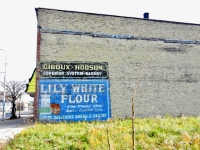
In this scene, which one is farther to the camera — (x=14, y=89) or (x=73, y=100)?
(x=14, y=89)

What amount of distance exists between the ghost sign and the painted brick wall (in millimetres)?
805

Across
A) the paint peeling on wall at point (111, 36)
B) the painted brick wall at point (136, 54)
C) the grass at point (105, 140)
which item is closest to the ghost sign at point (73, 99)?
the painted brick wall at point (136, 54)

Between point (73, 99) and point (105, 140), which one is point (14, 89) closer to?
point (73, 99)

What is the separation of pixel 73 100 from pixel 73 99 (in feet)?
0.21

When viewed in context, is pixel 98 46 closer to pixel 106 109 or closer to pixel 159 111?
pixel 106 109

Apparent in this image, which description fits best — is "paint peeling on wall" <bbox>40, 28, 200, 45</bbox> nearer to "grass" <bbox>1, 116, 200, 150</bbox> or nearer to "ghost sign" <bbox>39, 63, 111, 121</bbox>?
"ghost sign" <bbox>39, 63, 111, 121</bbox>

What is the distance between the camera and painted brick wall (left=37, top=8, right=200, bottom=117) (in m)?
13.8

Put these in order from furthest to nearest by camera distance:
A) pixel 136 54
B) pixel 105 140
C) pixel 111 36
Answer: pixel 136 54
pixel 111 36
pixel 105 140

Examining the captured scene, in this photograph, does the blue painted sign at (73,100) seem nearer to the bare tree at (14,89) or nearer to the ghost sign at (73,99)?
the ghost sign at (73,99)

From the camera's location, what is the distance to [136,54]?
15.2 metres

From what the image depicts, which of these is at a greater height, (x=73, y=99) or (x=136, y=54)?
(x=136, y=54)

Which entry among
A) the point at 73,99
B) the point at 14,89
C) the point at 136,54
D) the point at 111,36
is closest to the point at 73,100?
the point at 73,99

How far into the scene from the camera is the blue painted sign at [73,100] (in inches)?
507

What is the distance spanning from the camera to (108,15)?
14.9 metres
